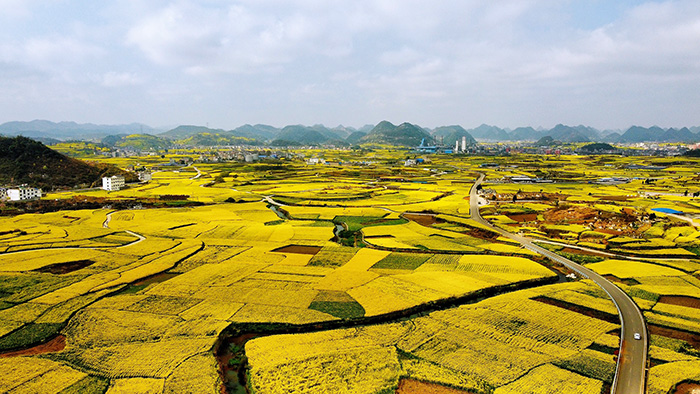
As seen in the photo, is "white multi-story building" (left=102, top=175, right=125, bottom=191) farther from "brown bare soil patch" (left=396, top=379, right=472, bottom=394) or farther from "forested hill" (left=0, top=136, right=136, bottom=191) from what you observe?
"brown bare soil patch" (left=396, top=379, right=472, bottom=394)

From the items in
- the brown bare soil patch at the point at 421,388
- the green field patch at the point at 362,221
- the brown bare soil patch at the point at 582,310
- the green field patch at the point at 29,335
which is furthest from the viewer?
the green field patch at the point at 362,221

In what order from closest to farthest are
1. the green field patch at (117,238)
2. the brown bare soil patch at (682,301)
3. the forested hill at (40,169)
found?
the brown bare soil patch at (682,301) < the green field patch at (117,238) < the forested hill at (40,169)

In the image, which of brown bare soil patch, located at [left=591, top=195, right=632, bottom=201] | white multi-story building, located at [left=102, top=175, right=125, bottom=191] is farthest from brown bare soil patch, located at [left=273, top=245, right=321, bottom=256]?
white multi-story building, located at [left=102, top=175, right=125, bottom=191]

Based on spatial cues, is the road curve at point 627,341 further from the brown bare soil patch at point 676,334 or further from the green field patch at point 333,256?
the green field patch at point 333,256

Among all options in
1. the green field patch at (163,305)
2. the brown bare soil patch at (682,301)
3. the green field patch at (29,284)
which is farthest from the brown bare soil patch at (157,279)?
the brown bare soil patch at (682,301)

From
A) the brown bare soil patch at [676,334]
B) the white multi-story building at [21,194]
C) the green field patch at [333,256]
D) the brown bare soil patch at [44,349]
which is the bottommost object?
the brown bare soil patch at [676,334]

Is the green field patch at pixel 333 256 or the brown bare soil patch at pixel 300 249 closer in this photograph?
the green field patch at pixel 333 256
